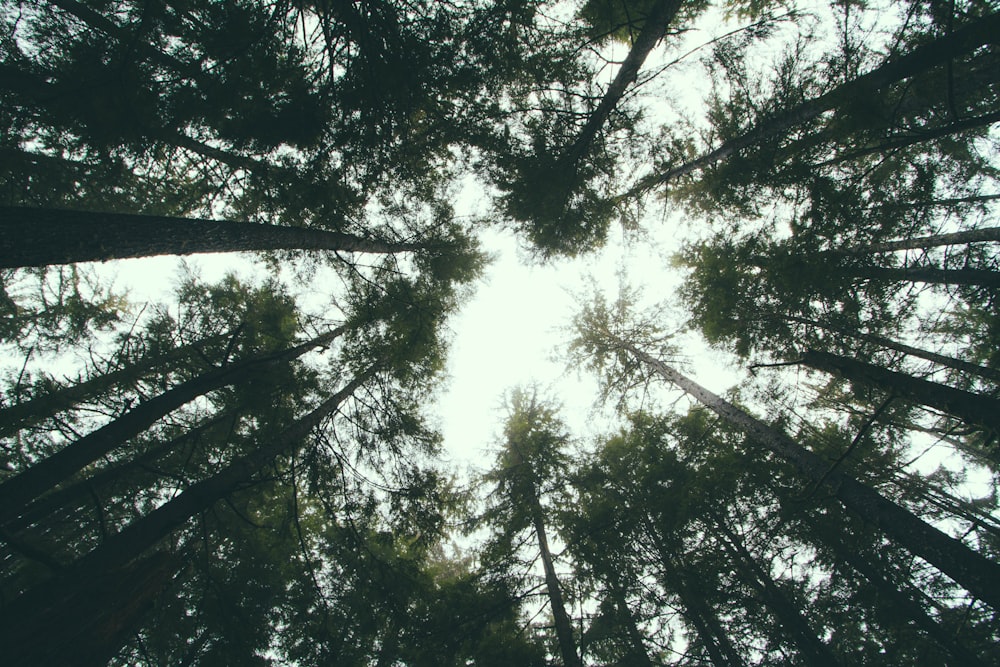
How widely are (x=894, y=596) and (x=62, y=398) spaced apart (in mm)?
14644

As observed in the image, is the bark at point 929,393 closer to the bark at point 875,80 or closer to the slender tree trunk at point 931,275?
the slender tree trunk at point 931,275

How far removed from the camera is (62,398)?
5.58 m

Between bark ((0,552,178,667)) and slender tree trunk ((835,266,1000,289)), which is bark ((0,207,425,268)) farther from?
slender tree trunk ((835,266,1000,289))

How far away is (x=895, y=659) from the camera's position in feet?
Answer: 21.5

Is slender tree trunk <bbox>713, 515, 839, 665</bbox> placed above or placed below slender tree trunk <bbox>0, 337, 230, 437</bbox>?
below

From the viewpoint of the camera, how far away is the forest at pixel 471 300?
4270 millimetres

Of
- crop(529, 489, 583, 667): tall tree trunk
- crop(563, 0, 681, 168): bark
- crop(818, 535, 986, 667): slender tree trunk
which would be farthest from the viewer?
crop(529, 489, 583, 667): tall tree trunk

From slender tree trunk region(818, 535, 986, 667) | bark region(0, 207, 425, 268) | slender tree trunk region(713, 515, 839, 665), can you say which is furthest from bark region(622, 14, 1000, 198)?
slender tree trunk region(818, 535, 986, 667)

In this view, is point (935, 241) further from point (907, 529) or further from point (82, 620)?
point (82, 620)

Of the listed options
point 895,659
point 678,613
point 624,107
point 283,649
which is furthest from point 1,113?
point 895,659

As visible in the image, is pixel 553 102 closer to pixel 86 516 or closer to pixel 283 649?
pixel 86 516

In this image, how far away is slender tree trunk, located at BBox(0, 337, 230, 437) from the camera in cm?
534

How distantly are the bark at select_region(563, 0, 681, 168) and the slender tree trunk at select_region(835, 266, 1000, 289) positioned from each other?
4849 mm

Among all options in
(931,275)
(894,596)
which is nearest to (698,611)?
(894,596)
